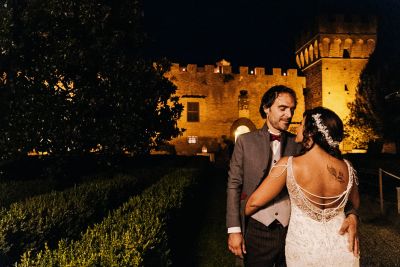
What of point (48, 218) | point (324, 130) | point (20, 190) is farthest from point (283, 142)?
point (20, 190)

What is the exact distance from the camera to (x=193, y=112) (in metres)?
31.9

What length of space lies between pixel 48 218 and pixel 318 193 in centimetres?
400

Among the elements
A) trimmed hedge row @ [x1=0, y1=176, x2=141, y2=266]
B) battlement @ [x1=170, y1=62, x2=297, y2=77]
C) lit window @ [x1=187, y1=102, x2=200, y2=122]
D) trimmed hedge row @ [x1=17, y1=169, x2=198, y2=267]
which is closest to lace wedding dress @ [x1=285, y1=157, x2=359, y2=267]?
trimmed hedge row @ [x1=17, y1=169, x2=198, y2=267]

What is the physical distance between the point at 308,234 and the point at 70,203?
14.0ft

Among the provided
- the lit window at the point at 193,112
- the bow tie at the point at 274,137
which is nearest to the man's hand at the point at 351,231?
the bow tie at the point at 274,137

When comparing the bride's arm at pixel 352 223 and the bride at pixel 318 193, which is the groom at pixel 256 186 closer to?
the bride's arm at pixel 352 223

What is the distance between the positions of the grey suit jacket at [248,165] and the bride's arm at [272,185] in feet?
1.09

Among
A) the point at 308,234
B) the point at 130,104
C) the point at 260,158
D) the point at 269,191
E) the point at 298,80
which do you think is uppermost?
the point at 298,80

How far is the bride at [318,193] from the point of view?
2.63 metres

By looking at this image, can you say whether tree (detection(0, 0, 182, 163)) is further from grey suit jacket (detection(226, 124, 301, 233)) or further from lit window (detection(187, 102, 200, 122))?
lit window (detection(187, 102, 200, 122))

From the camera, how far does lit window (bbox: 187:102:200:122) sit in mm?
31750

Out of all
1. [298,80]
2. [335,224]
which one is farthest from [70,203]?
[298,80]

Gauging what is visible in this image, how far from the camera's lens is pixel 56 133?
888cm

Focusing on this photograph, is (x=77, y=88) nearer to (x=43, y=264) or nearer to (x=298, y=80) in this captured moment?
(x=43, y=264)
